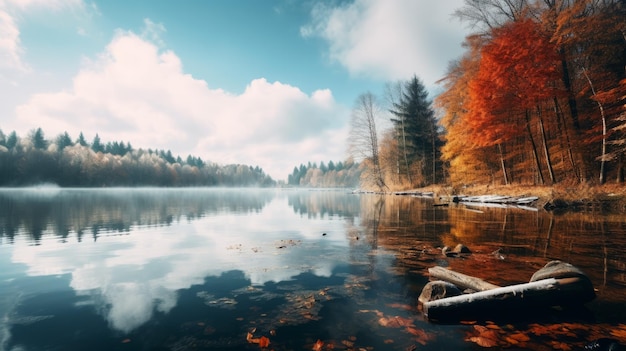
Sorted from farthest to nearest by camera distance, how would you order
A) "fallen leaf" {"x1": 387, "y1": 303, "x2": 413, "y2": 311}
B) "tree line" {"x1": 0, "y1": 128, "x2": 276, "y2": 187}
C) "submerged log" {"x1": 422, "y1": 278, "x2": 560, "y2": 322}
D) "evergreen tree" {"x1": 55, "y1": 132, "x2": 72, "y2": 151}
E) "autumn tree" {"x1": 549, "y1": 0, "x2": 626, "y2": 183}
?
"evergreen tree" {"x1": 55, "y1": 132, "x2": 72, "y2": 151}, "tree line" {"x1": 0, "y1": 128, "x2": 276, "y2": 187}, "autumn tree" {"x1": 549, "y1": 0, "x2": 626, "y2": 183}, "fallen leaf" {"x1": 387, "y1": 303, "x2": 413, "y2": 311}, "submerged log" {"x1": 422, "y1": 278, "x2": 560, "y2": 322}

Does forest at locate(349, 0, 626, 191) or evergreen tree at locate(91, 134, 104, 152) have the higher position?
evergreen tree at locate(91, 134, 104, 152)

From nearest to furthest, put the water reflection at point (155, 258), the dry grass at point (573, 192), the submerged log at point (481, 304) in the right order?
the submerged log at point (481, 304) → the water reflection at point (155, 258) → the dry grass at point (573, 192)

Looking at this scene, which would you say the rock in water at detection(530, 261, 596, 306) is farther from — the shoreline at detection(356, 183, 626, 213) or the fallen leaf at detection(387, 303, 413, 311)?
the shoreline at detection(356, 183, 626, 213)

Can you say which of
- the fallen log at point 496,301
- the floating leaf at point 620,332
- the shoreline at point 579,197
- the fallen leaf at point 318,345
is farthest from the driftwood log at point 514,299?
the shoreline at point 579,197

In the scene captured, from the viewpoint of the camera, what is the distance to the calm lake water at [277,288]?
3701mm

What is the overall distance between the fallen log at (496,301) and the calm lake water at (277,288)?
0.15 m

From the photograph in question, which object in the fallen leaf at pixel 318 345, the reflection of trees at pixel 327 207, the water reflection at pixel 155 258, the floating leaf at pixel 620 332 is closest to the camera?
the fallen leaf at pixel 318 345

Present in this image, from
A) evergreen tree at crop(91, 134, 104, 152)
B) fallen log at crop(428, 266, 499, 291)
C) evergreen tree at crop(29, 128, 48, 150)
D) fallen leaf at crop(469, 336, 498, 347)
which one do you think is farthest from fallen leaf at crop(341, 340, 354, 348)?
evergreen tree at crop(91, 134, 104, 152)

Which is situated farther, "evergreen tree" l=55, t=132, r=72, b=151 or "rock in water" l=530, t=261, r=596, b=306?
"evergreen tree" l=55, t=132, r=72, b=151

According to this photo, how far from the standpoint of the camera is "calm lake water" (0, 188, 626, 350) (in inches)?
146

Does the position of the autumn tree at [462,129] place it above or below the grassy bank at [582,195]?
above

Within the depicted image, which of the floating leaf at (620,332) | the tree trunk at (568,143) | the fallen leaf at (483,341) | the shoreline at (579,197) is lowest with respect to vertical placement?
the fallen leaf at (483,341)

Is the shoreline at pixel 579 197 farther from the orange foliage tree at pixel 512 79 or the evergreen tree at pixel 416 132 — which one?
the evergreen tree at pixel 416 132

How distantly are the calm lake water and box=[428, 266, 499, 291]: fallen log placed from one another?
0.38m
